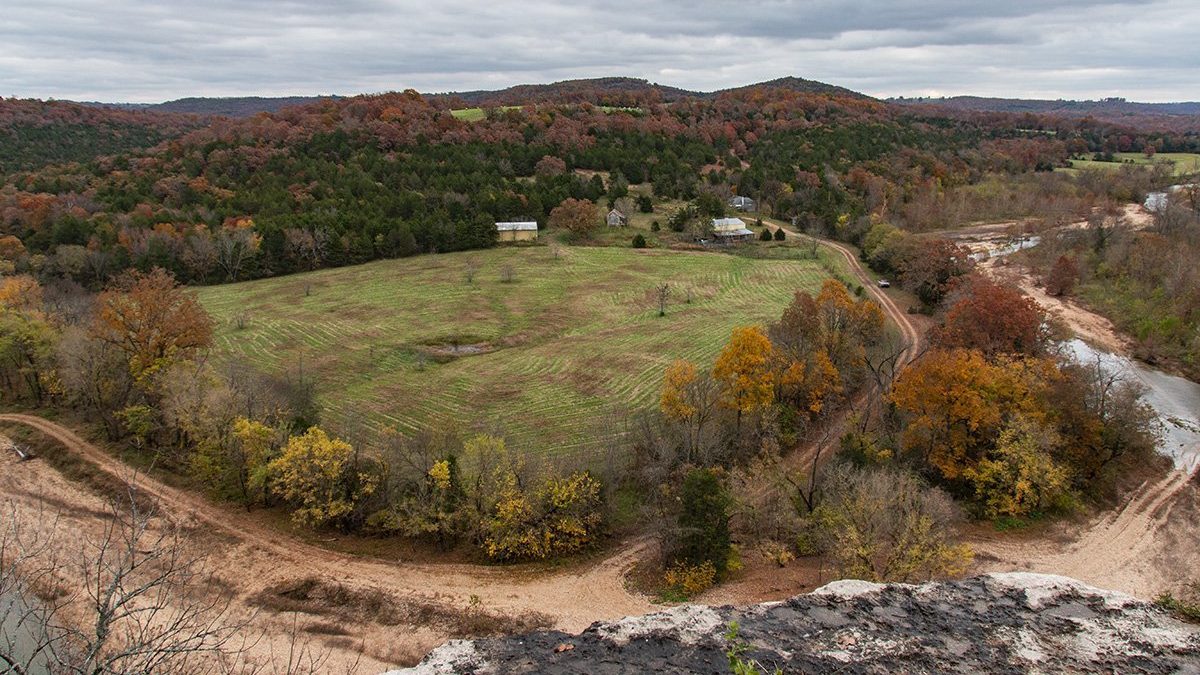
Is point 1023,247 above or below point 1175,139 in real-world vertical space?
below

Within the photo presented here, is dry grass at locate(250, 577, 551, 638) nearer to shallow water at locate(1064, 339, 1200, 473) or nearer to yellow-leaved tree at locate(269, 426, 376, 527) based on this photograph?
yellow-leaved tree at locate(269, 426, 376, 527)

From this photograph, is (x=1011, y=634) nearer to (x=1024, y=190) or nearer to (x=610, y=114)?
(x=1024, y=190)

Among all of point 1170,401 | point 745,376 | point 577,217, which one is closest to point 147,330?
point 745,376

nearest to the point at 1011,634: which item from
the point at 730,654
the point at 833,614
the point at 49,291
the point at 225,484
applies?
the point at 833,614

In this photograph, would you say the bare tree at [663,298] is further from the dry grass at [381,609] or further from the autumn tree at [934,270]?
the dry grass at [381,609]

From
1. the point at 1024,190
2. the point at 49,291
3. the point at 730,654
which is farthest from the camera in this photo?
the point at 1024,190

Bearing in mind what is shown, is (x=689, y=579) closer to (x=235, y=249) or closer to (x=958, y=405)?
(x=958, y=405)

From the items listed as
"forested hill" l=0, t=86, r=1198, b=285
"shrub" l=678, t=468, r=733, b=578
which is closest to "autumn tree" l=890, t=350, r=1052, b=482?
"shrub" l=678, t=468, r=733, b=578
